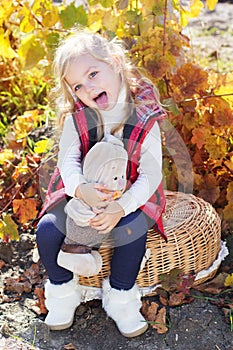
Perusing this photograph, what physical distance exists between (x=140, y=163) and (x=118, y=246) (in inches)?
12.2

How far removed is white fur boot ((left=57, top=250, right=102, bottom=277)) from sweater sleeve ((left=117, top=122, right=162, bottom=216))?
0.22 m

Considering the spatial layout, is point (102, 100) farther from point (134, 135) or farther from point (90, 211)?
point (90, 211)

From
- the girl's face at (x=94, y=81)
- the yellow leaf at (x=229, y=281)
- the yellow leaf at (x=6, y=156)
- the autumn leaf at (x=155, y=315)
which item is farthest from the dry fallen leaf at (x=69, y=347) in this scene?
the yellow leaf at (x=6, y=156)

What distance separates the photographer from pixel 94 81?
2312 millimetres

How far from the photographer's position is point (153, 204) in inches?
97.3

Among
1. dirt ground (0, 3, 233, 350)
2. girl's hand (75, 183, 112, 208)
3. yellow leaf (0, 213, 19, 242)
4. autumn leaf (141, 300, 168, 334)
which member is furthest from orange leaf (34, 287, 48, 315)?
girl's hand (75, 183, 112, 208)

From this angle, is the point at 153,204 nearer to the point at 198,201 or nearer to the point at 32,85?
the point at 198,201

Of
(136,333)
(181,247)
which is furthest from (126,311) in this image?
(181,247)

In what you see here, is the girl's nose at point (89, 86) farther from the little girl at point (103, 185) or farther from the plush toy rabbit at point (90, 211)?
the plush toy rabbit at point (90, 211)

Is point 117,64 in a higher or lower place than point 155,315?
higher

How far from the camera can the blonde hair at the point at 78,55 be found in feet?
7.66

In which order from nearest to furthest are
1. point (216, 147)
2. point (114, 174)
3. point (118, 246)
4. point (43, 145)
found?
point (114, 174), point (118, 246), point (216, 147), point (43, 145)

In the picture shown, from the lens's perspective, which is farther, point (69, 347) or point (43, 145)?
point (43, 145)

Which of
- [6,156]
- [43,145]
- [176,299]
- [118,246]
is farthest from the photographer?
[6,156]
